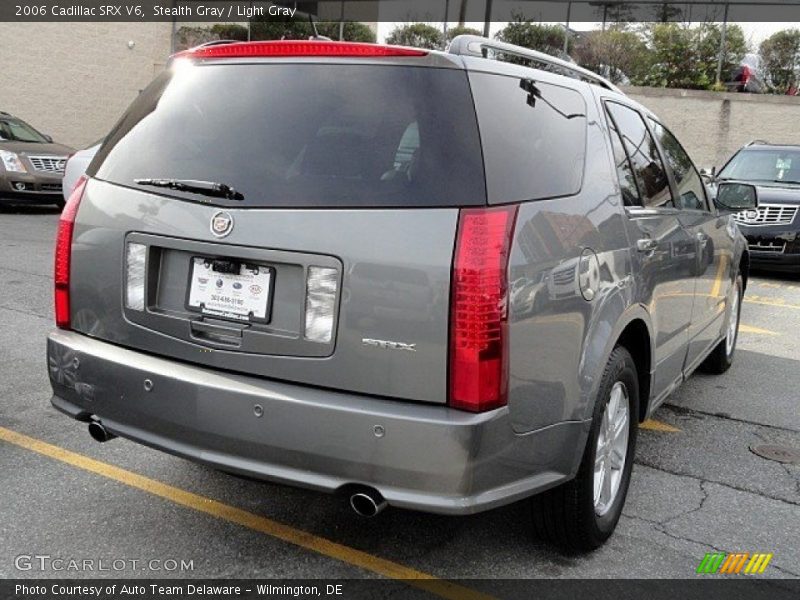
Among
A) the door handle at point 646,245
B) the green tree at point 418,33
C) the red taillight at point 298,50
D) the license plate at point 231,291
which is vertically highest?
the green tree at point 418,33

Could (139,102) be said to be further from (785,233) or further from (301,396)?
(785,233)

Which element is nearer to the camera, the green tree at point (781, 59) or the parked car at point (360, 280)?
the parked car at point (360, 280)

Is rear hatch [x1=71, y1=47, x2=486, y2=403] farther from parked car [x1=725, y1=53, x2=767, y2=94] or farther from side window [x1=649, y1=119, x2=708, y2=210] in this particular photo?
parked car [x1=725, y1=53, x2=767, y2=94]

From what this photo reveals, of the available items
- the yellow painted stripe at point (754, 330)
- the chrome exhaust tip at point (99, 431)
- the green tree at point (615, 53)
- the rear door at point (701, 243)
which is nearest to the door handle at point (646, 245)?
the rear door at point (701, 243)

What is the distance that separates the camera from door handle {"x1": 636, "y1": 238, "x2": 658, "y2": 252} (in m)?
3.54

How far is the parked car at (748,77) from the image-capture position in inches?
858

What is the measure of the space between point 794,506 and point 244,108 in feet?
9.67

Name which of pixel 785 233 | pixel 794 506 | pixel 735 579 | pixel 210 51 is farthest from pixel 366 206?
pixel 785 233

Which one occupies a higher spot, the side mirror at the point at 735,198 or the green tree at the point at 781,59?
the green tree at the point at 781,59

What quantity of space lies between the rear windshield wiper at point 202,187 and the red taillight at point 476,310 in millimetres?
773

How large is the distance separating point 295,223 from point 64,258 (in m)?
1.06

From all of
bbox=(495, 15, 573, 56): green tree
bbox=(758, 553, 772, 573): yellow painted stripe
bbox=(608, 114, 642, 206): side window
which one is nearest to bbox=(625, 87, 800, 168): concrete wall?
bbox=(495, 15, 573, 56): green tree

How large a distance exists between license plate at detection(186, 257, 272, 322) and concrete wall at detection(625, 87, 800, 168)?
19.7 meters

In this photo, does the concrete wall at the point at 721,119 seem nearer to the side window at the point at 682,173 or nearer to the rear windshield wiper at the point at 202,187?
the side window at the point at 682,173
